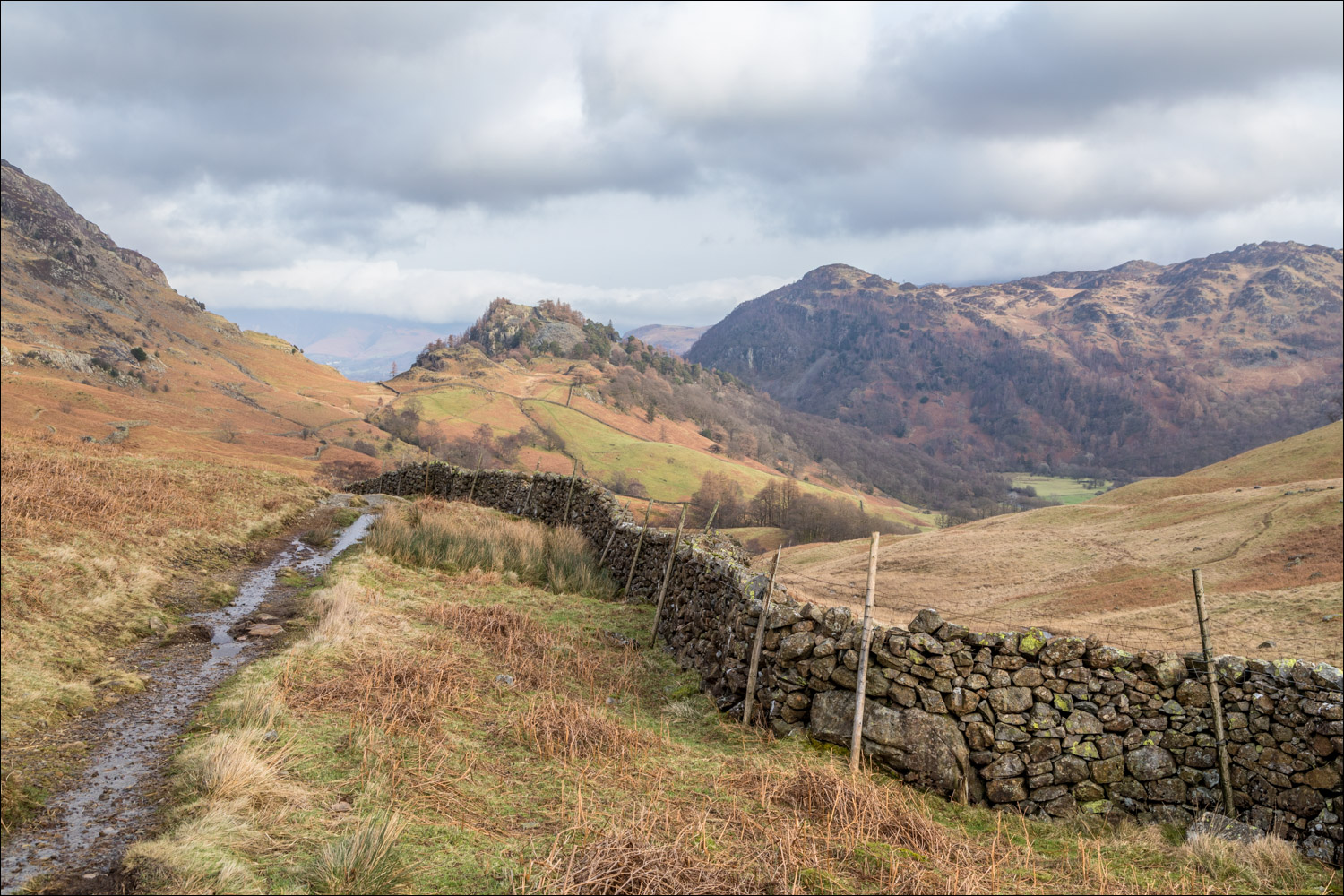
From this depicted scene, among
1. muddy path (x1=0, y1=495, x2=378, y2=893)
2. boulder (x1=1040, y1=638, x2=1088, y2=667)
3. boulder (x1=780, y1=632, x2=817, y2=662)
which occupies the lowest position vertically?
muddy path (x1=0, y1=495, x2=378, y2=893)

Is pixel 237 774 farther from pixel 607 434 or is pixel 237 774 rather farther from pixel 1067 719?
pixel 607 434

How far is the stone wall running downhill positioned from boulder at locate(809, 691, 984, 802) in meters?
0.01

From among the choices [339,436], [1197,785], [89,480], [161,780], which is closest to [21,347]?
[339,436]

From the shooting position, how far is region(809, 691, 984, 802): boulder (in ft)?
25.5

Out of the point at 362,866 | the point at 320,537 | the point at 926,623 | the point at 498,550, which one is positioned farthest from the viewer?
the point at 320,537

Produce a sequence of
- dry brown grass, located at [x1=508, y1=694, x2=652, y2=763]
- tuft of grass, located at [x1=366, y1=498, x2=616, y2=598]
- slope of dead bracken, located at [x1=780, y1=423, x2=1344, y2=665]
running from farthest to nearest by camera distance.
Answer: slope of dead bracken, located at [x1=780, y1=423, x2=1344, y2=665]
tuft of grass, located at [x1=366, y1=498, x2=616, y2=598]
dry brown grass, located at [x1=508, y1=694, x2=652, y2=763]

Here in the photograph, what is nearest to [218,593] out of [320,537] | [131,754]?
[131,754]

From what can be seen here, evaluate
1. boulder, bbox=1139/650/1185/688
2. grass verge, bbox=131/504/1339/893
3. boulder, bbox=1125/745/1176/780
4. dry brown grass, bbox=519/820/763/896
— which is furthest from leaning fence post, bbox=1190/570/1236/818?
dry brown grass, bbox=519/820/763/896

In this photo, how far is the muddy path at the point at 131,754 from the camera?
4.94 m

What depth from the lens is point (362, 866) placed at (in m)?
4.90

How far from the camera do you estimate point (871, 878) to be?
548 centimetres

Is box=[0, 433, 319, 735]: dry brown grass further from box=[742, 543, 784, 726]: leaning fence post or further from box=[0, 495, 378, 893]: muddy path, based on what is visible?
box=[742, 543, 784, 726]: leaning fence post

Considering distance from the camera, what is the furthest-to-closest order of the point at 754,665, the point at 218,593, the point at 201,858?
the point at 218,593
the point at 754,665
the point at 201,858

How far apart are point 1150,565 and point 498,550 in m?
26.9
